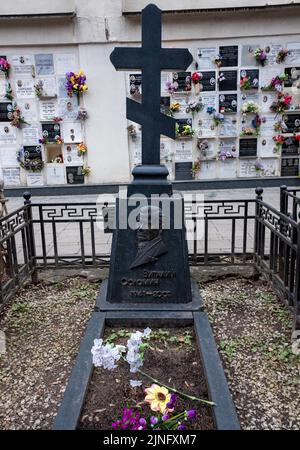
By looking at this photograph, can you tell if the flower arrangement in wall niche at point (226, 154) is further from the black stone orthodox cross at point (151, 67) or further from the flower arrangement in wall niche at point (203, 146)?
the black stone orthodox cross at point (151, 67)

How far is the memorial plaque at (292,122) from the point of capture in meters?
8.91

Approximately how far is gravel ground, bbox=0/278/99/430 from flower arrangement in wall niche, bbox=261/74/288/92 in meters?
6.58

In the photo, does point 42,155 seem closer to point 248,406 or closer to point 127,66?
point 127,66

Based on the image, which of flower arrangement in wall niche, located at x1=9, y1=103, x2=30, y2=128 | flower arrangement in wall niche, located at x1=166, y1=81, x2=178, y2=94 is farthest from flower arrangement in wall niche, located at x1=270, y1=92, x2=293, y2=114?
flower arrangement in wall niche, located at x1=9, y1=103, x2=30, y2=128

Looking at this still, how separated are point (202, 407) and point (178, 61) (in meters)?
2.69

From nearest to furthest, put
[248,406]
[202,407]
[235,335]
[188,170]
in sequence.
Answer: [202,407] → [248,406] → [235,335] → [188,170]

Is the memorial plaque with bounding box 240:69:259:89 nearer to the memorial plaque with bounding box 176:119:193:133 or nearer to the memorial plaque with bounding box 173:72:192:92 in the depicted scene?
the memorial plaque with bounding box 173:72:192:92

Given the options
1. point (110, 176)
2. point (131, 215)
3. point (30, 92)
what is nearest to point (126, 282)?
point (131, 215)

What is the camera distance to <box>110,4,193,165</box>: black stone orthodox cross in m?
3.36

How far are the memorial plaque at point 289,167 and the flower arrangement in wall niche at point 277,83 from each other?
5.18 ft

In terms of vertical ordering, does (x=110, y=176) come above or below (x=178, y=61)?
below

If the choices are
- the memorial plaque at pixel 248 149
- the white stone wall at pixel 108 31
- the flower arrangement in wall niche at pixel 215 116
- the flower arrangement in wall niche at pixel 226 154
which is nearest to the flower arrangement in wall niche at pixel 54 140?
the white stone wall at pixel 108 31
